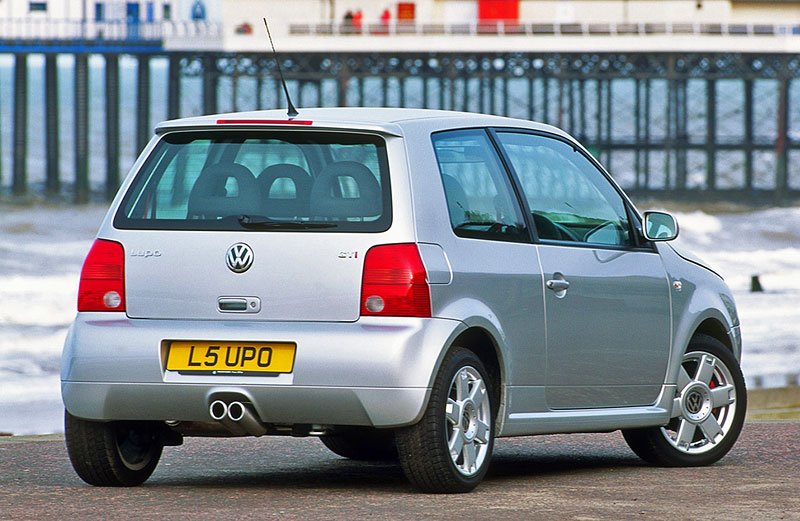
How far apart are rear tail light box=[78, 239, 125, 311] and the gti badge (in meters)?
0.41

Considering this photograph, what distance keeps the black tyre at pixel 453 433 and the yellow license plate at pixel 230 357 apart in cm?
48

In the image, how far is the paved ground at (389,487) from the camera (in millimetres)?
5887

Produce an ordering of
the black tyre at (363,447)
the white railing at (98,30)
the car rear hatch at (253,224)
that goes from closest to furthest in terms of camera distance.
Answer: the car rear hatch at (253,224) → the black tyre at (363,447) → the white railing at (98,30)

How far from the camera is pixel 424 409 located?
6.07 metres

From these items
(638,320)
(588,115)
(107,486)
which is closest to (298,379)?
(107,486)

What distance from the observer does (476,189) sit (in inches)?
258

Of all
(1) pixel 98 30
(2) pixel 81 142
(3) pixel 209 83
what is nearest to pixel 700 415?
(2) pixel 81 142

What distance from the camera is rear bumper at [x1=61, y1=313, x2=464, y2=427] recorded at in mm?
5996

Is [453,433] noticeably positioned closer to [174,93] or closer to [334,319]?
[334,319]

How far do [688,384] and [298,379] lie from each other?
223cm

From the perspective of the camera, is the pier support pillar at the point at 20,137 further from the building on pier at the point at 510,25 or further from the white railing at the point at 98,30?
the building on pier at the point at 510,25

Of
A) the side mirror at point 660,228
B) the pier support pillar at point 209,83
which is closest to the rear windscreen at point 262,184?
the side mirror at point 660,228

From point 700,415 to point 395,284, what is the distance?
2.18 metres

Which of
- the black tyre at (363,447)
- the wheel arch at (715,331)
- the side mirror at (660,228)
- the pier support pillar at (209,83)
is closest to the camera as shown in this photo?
Result: the side mirror at (660,228)
